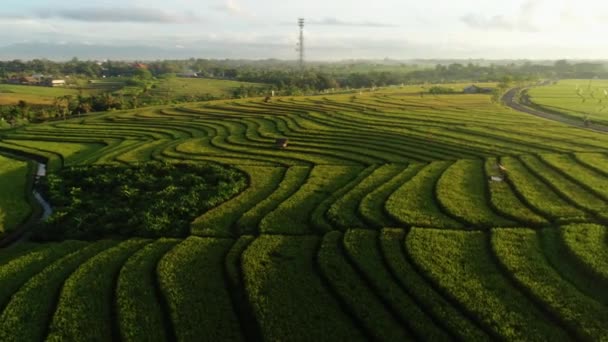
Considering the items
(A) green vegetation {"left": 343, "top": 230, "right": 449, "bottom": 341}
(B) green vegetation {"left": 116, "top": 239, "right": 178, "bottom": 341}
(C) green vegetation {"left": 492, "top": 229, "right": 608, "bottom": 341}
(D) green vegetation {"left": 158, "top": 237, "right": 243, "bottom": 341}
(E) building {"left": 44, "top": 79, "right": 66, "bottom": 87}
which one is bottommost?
(B) green vegetation {"left": 116, "top": 239, "right": 178, "bottom": 341}

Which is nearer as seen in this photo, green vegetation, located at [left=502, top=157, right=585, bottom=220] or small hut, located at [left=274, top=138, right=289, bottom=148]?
green vegetation, located at [left=502, top=157, right=585, bottom=220]

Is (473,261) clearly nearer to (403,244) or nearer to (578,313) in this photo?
(403,244)

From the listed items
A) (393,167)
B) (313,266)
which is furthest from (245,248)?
(393,167)

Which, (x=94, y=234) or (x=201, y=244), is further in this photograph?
(x=94, y=234)

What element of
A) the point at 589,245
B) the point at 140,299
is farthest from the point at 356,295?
the point at 589,245

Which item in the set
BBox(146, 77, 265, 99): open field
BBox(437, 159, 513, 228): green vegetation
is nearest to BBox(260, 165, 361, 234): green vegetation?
BBox(437, 159, 513, 228): green vegetation

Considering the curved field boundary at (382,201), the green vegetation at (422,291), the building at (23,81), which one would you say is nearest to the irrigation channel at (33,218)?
the curved field boundary at (382,201)

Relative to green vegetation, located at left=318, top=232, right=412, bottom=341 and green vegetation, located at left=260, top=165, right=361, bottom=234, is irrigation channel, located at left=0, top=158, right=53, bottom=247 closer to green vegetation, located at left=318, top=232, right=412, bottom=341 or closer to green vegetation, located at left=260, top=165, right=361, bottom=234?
green vegetation, located at left=260, top=165, right=361, bottom=234
